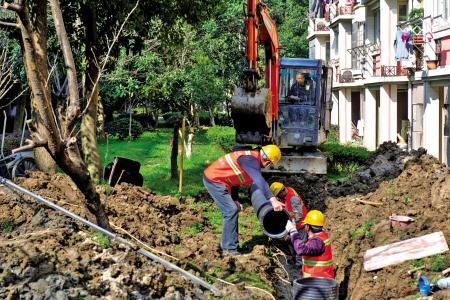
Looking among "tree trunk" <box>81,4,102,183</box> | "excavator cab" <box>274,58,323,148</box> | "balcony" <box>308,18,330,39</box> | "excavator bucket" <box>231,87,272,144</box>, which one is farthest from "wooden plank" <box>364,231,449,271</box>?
"balcony" <box>308,18,330,39</box>

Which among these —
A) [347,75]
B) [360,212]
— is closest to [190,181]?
[360,212]

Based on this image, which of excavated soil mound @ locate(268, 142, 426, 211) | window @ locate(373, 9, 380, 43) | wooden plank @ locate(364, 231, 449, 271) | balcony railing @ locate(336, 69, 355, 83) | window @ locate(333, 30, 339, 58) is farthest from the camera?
window @ locate(333, 30, 339, 58)

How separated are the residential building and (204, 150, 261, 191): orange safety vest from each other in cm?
1154

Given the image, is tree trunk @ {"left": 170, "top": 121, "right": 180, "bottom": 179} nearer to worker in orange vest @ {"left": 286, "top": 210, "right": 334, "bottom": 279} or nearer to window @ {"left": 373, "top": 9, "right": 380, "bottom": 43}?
worker in orange vest @ {"left": 286, "top": 210, "right": 334, "bottom": 279}

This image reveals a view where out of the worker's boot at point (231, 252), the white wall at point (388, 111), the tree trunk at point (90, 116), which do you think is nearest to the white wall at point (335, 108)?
the white wall at point (388, 111)

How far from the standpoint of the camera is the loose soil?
7.62 meters

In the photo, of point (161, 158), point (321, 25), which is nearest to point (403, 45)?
point (161, 158)

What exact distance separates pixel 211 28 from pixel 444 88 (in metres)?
17.1

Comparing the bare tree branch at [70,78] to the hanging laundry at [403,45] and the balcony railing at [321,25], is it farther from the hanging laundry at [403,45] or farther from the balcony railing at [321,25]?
the balcony railing at [321,25]

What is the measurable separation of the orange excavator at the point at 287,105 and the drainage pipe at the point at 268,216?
4297mm

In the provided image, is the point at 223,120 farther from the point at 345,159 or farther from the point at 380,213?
the point at 380,213

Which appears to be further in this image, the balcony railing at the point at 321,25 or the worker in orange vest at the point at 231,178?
the balcony railing at the point at 321,25

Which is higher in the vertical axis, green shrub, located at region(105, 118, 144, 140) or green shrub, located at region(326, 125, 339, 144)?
green shrub, located at region(105, 118, 144, 140)

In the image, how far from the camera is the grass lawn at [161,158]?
17141 mm
